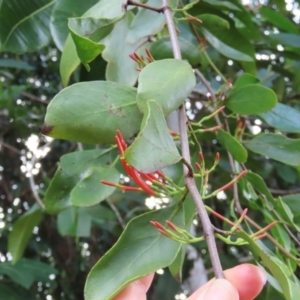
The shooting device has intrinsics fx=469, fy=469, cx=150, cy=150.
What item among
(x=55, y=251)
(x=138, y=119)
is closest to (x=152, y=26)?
(x=138, y=119)

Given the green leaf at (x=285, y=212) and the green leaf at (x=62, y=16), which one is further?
the green leaf at (x=62, y=16)

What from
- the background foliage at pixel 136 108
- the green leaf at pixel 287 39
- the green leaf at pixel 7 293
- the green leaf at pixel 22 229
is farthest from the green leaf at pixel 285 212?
the green leaf at pixel 7 293

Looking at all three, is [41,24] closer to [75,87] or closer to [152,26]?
[152,26]

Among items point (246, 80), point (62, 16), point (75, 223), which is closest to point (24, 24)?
point (62, 16)

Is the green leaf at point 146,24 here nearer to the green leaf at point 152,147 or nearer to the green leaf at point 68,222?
the green leaf at point 152,147

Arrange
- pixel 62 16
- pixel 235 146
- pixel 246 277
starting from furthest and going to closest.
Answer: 1. pixel 62 16
2. pixel 235 146
3. pixel 246 277

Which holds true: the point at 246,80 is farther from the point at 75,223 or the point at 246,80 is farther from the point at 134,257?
the point at 75,223

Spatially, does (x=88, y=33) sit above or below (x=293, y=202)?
above
